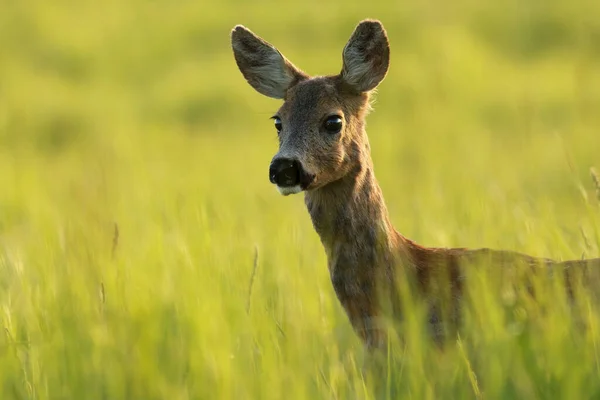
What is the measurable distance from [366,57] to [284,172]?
0.93 meters

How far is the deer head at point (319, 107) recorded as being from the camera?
445 centimetres

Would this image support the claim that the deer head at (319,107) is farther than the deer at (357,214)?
Yes

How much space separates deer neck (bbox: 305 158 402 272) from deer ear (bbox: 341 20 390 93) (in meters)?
0.48

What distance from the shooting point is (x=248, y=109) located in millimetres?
16938

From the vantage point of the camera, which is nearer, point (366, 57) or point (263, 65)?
point (366, 57)

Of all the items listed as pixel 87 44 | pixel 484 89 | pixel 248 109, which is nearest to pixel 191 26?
Answer: pixel 87 44

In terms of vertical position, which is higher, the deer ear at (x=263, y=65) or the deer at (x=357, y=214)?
the deer ear at (x=263, y=65)

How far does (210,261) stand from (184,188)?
16.3 feet

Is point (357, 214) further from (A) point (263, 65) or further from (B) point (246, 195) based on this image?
(B) point (246, 195)

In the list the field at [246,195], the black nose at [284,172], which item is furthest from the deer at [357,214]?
the field at [246,195]

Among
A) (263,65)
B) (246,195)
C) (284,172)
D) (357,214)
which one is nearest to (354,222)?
(357,214)

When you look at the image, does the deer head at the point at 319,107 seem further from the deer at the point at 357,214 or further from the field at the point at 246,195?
the field at the point at 246,195

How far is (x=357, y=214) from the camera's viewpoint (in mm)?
4562

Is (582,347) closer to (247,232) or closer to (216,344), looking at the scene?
(216,344)
